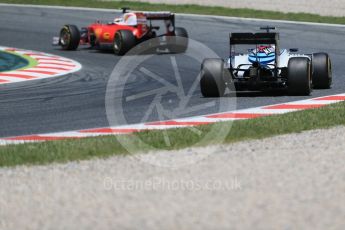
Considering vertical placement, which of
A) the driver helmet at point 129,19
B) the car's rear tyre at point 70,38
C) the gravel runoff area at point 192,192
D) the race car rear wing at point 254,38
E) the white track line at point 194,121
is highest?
the race car rear wing at point 254,38

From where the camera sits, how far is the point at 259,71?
1529 cm

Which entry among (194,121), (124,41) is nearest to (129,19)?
(124,41)

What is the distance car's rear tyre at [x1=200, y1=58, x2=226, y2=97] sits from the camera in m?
15.0

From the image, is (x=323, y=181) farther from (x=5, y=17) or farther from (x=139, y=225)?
(x=5, y=17)

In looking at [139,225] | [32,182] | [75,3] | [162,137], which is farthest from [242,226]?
[75,3]

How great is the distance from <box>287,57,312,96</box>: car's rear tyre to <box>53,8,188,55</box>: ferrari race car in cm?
788

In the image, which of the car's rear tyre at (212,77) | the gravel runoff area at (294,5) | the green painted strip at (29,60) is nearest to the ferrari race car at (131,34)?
the green painted strip at (29,60)

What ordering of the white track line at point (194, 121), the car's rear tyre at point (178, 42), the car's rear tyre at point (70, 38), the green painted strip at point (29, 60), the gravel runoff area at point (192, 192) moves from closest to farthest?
the gravel runoff area at point (192, 192)
the white track line at point (194, 121)
the green painted strip at point (29, 60)
the car's rear tyre at point (178, 42)
the car's rear tyre at point (70, 38)

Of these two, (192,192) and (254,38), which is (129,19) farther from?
(192,192)

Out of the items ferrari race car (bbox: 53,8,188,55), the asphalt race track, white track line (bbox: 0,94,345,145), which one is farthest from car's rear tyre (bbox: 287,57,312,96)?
ferrari race car (bbox: 53,8,188,55)

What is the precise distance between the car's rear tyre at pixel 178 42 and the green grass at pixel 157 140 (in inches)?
414

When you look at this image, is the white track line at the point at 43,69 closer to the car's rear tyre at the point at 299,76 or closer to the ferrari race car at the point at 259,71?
the ferrari race car at the point at 259,71

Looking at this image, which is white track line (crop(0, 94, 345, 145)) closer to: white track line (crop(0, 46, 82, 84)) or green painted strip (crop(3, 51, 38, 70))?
white track line (crop(0, 46, 82, 84))

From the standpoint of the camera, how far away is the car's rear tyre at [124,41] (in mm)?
22641
